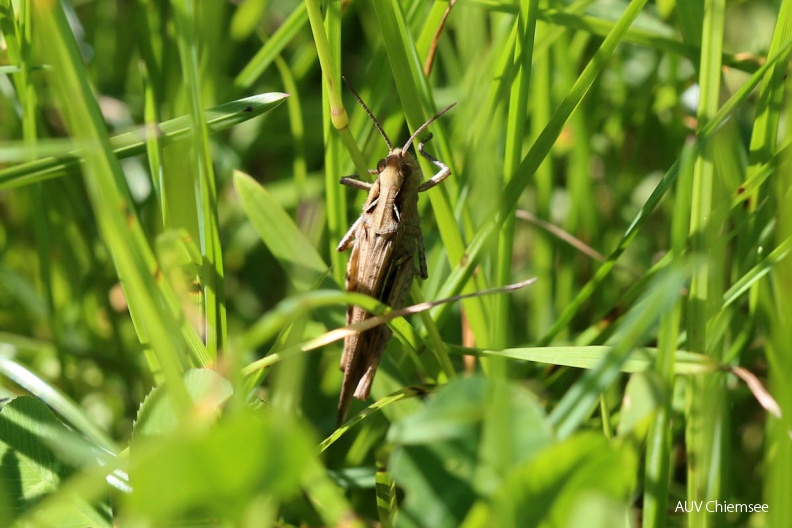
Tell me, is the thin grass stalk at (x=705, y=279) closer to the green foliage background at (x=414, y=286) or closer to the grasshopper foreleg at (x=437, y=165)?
the green foliage background at (x=414, y=286)

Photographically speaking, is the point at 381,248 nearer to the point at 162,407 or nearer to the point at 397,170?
the point at 397,170

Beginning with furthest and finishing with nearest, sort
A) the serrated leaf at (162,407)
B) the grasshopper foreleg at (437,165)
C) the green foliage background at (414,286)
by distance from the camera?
the grasshopper foreleg at (437,165) → the serrated leaf at (162,407) → the green foliage background at (414,286)

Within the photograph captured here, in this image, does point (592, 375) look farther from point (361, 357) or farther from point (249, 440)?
point (361, 357)

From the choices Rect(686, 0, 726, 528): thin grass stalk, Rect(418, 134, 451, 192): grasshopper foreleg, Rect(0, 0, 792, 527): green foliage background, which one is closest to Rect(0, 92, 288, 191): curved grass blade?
Rect(0, 0, 792, 527): green foliage background

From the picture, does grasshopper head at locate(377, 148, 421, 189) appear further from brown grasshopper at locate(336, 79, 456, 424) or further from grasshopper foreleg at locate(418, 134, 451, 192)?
grasshopper foreleg at locate(418, 134, 451, 192)

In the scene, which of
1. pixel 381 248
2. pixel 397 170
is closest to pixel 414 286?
pixel 381 248

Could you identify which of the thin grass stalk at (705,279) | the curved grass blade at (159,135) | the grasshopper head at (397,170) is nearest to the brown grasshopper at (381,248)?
the grasshopper head at (397,170)

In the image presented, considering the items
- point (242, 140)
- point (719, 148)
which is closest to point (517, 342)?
point (719, 148)
